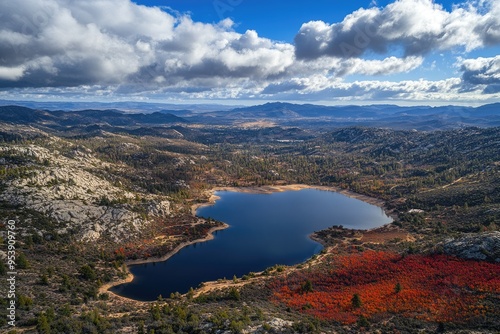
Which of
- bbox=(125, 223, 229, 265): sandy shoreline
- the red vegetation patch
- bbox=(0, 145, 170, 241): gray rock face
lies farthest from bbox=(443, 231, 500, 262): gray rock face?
bbox=(0, 145, 170, 241): gray rock face

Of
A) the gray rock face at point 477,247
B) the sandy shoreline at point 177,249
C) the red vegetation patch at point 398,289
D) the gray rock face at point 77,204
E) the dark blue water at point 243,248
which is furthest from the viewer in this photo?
the gray rock face at point 77,204

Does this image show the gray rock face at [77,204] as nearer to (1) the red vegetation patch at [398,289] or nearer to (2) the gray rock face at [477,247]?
(1) the red vegetation patch at [398,289]

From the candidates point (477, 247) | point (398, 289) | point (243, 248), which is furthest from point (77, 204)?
point (477, 247)

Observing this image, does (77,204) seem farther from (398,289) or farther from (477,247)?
(477,247)

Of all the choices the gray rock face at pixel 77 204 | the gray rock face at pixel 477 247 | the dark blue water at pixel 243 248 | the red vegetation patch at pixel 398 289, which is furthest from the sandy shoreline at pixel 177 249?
the gray rock face at pixel 477 247

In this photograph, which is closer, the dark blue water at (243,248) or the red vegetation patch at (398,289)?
the red vegetation patch at (398,289)

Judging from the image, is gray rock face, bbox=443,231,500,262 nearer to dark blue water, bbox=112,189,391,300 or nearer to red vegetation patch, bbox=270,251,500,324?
red vegetation patch, bbox=270,251,500,324
